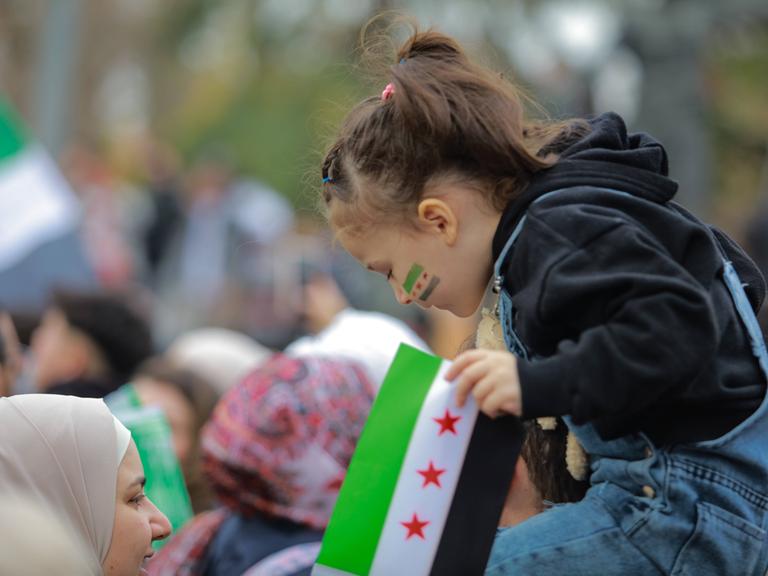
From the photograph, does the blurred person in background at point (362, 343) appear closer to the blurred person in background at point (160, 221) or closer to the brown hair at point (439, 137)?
the brown hair at point (439, 137)

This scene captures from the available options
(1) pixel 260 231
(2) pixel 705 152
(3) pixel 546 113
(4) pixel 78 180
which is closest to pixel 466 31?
(1) pixel 260 231

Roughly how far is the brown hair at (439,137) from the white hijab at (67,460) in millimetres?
669

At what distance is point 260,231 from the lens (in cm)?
1759

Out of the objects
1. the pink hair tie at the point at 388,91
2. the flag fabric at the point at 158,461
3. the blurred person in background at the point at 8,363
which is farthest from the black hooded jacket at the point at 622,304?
the blurred person in background at the point at 8,363

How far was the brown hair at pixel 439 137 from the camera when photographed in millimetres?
2611

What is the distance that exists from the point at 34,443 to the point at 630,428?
1117 mm

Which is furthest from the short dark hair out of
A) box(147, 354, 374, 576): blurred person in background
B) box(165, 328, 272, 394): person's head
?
box(147, 354, 374, 576): blurred person in background

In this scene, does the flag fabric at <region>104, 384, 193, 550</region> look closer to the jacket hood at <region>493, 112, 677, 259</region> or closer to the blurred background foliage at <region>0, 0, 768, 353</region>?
the blurred background foliage at <region>0, 0, 768, 353</region>

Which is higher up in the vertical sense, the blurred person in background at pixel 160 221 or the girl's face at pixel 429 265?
the girl's face at pixel 429 265

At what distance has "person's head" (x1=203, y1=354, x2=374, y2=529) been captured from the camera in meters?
3.85

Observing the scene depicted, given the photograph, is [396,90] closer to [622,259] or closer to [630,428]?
[622,259]

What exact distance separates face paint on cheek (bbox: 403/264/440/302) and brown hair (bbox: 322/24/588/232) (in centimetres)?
12

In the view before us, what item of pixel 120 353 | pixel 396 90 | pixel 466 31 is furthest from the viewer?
pixel 466 31

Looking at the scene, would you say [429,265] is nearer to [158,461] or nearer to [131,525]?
[131,525]
